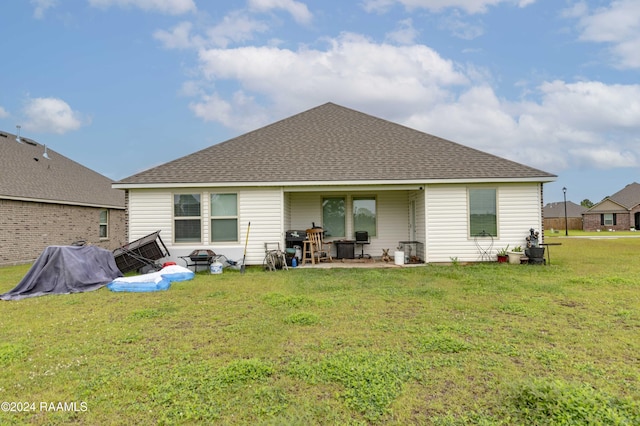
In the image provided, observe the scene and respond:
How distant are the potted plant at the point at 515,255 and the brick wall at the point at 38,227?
59.3ft

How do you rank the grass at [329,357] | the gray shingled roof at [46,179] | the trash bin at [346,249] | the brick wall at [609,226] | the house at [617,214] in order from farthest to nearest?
the brick wall at [609,226] < the house at [617,214] < the gray shingled roof at [46,179] < the trash bin at [346,249] < the grass at [329,357]

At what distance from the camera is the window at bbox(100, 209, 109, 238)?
60.5 ft

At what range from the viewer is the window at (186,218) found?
35.7 ft

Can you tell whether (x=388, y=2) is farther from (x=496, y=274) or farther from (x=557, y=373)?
(x=557, y=373)

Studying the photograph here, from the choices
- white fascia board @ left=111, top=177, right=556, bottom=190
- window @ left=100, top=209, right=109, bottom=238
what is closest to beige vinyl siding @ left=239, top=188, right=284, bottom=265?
white fascia board @ left=111, top=177, right=556, bottom=190

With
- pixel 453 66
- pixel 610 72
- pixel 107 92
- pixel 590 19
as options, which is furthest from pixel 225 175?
pixel 610 72

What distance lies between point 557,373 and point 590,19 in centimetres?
1327

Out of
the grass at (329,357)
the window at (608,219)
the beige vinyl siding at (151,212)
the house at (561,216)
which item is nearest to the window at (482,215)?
the grass at (329,357)

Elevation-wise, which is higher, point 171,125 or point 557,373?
point 171,125

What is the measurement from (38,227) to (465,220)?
55.8 feet

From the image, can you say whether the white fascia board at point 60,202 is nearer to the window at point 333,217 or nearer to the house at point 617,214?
the window at point 333,217

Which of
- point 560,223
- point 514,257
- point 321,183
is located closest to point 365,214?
point 321,183

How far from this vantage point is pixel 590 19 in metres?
11.2

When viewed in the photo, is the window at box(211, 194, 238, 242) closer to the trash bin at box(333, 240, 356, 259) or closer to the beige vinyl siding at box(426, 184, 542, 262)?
the trash bin at box(333, 240, 356, 259)
